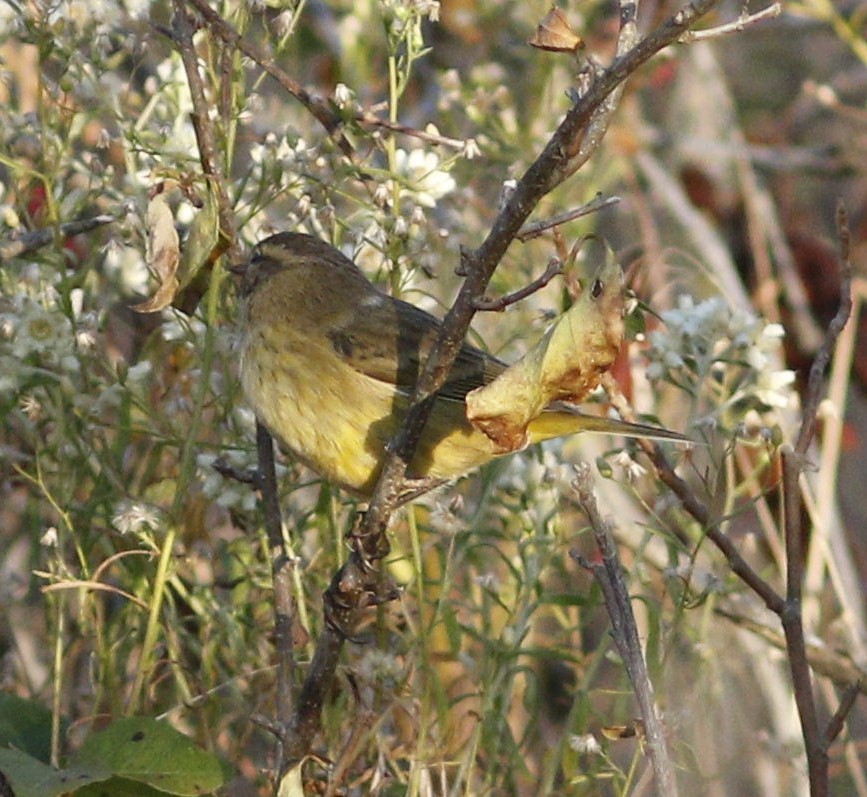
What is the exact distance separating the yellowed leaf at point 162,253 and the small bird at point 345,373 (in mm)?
456

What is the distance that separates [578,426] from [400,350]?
40cm

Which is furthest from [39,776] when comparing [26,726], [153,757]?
[26,726]

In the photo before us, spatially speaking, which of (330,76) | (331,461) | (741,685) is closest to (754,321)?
(331,461)

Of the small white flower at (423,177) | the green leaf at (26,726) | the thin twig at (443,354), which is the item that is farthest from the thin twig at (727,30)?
the green leaf at (26,726)

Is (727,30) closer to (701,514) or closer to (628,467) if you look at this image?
(628,467)

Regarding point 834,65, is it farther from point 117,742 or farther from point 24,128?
point 117,742

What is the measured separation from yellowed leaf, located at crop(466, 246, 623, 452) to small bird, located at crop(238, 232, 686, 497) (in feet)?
2.28

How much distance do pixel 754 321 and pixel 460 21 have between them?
8.53 feet

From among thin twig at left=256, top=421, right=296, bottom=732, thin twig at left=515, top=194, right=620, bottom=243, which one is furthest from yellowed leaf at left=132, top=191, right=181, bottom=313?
thin twig at left=515, top=194, right=620, bottom=243

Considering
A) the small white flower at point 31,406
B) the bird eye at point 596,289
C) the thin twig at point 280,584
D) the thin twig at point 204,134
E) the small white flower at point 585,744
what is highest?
the thin twig at point 204,134

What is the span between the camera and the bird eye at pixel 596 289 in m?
1.86

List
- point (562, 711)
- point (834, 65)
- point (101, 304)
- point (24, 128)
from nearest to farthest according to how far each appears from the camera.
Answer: point (24, 128), point (101, 304), point (562, 711), point (834, 65)

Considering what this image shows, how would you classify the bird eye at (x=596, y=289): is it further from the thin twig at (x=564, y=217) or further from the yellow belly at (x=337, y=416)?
the yellow belly at (x=337, y=416)

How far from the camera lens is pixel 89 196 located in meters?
2.61
